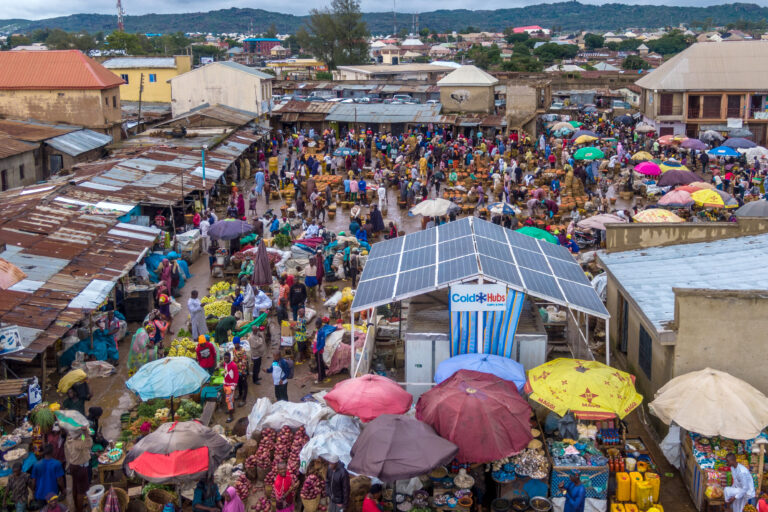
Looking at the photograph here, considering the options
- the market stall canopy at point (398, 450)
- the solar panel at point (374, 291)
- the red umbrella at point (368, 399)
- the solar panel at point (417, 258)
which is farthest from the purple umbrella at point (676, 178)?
the market stall canopy at point (398, 450)

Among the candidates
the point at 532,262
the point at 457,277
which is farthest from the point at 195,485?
the point at 532,262

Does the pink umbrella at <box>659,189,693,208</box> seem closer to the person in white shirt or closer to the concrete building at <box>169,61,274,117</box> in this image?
the person in white shirt

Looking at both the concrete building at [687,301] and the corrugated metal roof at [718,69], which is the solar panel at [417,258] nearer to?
the concrete building at [687,301]

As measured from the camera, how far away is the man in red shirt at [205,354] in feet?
42.8

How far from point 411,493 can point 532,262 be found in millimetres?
4687

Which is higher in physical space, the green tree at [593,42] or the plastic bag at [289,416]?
the green tree at [593,42]

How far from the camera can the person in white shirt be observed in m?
9.30

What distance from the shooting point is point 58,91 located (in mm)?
33781

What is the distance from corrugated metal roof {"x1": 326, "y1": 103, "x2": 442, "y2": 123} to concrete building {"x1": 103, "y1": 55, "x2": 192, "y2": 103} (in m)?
11.0

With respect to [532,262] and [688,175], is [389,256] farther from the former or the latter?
[688,175]

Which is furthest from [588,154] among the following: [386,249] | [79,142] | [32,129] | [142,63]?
[142,63]

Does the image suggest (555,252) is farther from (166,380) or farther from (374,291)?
(166,380)

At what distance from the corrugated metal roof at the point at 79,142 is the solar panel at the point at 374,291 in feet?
67.4

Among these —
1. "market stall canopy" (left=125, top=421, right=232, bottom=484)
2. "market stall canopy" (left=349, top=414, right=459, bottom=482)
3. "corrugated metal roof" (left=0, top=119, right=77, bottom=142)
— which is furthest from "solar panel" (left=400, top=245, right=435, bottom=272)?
"corrugated metal roof" (left=0, top=119, right=77, bottom=142)
